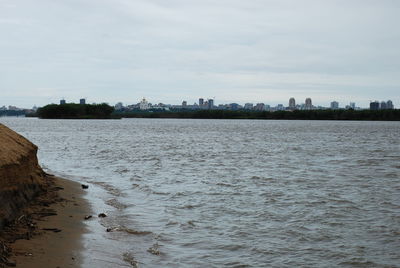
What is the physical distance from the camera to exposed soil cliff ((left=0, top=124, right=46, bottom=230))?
10211 millimetres

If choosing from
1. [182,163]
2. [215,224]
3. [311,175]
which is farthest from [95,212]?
[182,163]

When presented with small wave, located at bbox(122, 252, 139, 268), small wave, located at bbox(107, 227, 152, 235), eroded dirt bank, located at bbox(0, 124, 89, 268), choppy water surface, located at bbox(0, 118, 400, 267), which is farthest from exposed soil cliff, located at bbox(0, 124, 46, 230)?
small wave, located at bbox(122, 252, 139, 268)

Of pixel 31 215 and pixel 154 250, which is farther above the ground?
pixel 31 215

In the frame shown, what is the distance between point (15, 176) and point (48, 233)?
179cm

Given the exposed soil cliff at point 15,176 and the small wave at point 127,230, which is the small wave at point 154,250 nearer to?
the small wave at point 127,230

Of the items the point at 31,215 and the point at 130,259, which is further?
the point at 31,215

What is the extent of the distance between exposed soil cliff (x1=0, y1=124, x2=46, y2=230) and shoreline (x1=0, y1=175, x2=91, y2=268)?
23 cm

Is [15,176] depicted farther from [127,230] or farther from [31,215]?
[127,230]

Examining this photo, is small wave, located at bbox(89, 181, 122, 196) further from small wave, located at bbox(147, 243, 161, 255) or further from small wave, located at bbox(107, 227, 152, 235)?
small wave, located at bbox(147, 243, 161, 255)

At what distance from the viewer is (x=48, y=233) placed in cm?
1056

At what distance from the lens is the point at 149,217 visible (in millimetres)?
14359

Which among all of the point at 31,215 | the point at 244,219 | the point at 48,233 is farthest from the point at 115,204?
the point at 48,233

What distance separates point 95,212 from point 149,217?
61.5 inches

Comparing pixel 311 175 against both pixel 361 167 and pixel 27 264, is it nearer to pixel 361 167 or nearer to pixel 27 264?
pixel 361 167
